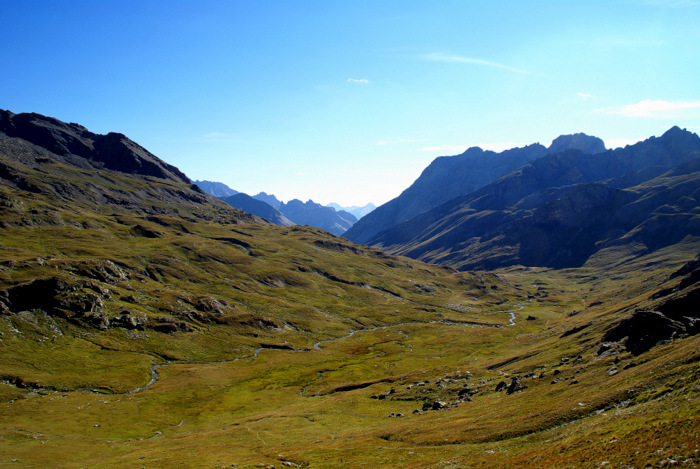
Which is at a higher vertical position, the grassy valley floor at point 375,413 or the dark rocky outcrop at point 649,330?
the dark rocky outcrop at point 649,330

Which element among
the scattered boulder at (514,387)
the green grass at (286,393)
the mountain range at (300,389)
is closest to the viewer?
the green grass at (286,393)

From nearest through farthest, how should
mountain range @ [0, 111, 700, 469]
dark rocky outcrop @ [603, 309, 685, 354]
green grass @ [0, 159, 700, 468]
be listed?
green grass @ [0, 159, 700, 468], mountain range @ [0, 111, 700, 469], dark rocky outcrop @ [603, 309, 685, 354]

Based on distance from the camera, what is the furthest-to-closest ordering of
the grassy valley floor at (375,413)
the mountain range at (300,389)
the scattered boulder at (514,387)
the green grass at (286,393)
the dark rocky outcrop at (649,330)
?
the scattered boulder at (514,387)
the dark rocky outcrop at (649,330)
the mountain range at (300,389)
the green grass at (286,393)
the grassy valley floor at (375,413)

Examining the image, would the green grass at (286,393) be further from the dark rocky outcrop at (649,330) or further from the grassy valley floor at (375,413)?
the dark rocky outcrop at (649,330)

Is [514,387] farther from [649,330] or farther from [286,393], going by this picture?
[286,393]


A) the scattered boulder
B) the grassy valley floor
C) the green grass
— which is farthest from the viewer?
the scattered boulder

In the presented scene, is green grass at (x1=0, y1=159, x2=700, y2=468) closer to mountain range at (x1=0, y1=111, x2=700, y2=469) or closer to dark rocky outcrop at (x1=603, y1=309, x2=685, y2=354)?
mountain range at (x1=0, y1=111, x2=700, y2=469)

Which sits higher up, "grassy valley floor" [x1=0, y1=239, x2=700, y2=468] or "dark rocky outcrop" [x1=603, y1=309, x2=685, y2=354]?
"dark rocky outcrop" [x1=603, y1=309, x2=685, y2=354]

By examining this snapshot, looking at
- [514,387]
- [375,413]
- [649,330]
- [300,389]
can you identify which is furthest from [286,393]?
[649,330]

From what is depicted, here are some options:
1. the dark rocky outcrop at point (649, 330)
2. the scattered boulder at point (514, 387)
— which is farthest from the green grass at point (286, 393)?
the dark rocky outcrop at point (649, 330)

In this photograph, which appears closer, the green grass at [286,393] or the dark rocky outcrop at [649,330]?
the green grass at [286,393]

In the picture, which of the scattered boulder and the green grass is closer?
the green grass

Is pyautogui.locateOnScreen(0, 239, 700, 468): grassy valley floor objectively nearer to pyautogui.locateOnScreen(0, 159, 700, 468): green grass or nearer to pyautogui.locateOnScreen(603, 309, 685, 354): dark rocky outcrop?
pyautogui.locateOnScreen(0, 159, 700, 468): green grass

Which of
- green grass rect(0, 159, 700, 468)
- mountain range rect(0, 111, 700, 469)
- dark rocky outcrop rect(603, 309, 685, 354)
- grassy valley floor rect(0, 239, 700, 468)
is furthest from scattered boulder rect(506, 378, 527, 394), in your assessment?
dark rocky outcrop rect(603, 309, 685, 354)
